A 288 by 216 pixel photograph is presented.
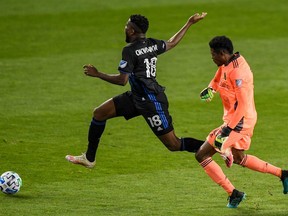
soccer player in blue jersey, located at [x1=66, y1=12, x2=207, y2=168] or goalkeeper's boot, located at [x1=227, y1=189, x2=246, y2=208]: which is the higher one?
soccer player in blue jersey, located at [x1=66, y1=12, x2=207, y2=168]

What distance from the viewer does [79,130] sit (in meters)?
14.5

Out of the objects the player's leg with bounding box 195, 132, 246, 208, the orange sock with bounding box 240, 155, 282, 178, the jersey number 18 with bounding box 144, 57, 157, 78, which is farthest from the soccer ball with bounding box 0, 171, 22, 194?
the orange sock with bounding box 240, 155, 282, 178

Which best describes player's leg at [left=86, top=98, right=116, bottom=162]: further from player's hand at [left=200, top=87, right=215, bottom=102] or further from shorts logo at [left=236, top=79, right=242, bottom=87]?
shorts logo at [left=236, top=79, right=242, bottom=87]

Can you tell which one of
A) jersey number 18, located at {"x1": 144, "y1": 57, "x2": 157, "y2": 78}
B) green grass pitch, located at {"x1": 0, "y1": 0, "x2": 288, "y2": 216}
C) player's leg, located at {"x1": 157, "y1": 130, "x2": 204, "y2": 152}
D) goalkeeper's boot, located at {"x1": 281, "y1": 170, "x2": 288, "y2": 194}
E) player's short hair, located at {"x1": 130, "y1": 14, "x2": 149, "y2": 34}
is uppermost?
player's short hair, located at {"x1": 130, "y1": 14, "x2": 149, "y2": 34}

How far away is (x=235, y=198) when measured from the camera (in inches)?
424

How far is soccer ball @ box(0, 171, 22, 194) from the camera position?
1117cm

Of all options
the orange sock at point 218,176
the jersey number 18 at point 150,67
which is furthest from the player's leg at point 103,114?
the orange sock at point 218,176

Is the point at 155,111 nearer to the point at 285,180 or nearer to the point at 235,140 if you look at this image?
the point at 235,140

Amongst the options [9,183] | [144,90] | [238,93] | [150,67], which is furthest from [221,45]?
[9,183]

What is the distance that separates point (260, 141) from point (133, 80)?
328 centimetres

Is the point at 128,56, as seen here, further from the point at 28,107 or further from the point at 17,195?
the point at 28,107

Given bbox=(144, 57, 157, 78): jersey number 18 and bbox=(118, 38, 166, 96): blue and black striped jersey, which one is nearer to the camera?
bbox=(118, 38, 166, 96): blue and black striped jersey

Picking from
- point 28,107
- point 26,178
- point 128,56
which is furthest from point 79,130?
point 128,56

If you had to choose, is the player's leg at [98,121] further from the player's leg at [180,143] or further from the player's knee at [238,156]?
the player's knee at [238,156]
